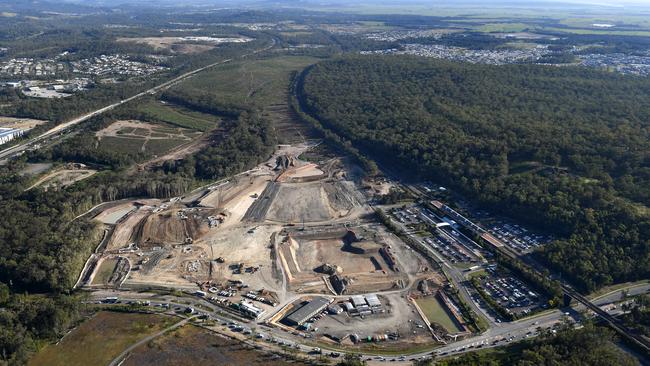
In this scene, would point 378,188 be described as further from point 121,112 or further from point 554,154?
point 121,112

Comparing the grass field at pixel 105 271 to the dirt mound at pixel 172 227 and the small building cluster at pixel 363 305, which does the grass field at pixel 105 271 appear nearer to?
the dirt mound at pixel 172 227

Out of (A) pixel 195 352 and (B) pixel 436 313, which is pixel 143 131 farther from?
(B) pixel 436 313

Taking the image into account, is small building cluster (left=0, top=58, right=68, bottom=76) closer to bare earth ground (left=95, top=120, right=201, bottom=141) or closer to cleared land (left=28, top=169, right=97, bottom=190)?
bare earth ground (left=95, top=120, right=201, bottom=141)

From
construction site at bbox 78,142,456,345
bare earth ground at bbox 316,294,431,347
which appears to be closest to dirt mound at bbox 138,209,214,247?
construction site at bbox 78,142,456,345

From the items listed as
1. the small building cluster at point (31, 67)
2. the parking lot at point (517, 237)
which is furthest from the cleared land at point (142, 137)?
the small building cluster at point (31, 67)

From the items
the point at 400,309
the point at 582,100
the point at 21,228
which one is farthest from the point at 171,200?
the point at 582,100
